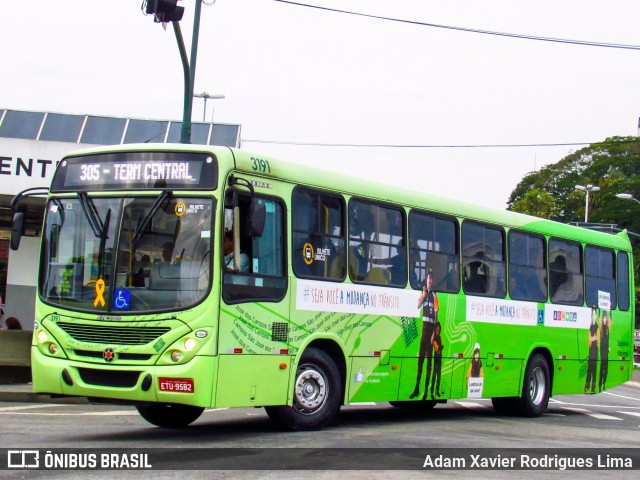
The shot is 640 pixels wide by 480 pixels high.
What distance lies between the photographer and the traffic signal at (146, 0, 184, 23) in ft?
54.6

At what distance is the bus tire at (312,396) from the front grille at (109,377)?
6.20 ft

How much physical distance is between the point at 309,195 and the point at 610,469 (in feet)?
15.5

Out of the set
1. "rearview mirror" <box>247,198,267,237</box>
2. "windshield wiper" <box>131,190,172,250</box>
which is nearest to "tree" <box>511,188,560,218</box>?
"rearview mirror" <box>247,198,267,237</box>

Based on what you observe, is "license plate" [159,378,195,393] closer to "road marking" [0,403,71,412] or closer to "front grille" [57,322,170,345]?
"front grille" [57,322,170,345]

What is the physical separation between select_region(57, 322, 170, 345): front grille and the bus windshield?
19 cm

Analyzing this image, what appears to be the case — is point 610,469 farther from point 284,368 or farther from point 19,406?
point 19,406

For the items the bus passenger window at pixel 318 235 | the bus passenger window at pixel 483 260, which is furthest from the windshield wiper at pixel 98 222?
the bus passenger window at pixel 483 260

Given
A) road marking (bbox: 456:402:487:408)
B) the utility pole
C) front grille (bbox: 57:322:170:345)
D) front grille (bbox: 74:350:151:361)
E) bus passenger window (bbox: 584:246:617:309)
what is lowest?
road marking (bbox: 456:402:487:408)

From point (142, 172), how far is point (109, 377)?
223cm

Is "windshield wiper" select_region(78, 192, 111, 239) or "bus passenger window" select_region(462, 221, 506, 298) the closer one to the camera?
"windshield wiper" select_region(78, 192, 111, 239)

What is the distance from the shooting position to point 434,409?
1906 cm

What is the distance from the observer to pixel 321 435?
12398mm

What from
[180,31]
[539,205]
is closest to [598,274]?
[180,31]

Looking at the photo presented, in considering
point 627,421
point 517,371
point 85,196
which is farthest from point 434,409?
point 85,196
